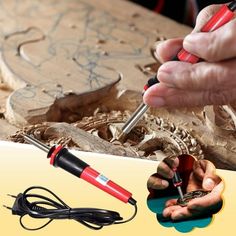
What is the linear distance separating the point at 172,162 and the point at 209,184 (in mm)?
66

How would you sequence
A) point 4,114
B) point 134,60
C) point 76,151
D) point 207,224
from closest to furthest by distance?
point 207,224
point 76,151
point 4,114
point 134,60

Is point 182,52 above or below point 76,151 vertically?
above

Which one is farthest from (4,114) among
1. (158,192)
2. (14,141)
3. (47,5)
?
(47,5)

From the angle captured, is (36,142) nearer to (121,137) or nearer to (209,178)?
(121,137)

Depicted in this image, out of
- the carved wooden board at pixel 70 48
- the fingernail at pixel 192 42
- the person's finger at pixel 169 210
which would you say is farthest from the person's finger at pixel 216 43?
the carved wooden board at pixel 70 48

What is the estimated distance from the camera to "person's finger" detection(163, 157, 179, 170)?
80 centimetres

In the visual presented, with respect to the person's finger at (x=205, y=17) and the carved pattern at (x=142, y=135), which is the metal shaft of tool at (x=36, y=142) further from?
the person's finger at (x=205, y=17)

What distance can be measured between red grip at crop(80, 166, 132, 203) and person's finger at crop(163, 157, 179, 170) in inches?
3.1

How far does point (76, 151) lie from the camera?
0.85 m

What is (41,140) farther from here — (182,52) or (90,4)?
(90,4)

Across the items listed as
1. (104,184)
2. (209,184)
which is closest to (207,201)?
(209,184)

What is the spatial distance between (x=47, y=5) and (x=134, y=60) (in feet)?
1.16

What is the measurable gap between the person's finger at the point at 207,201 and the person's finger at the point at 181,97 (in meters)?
0.14

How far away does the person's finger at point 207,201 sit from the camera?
0.74 metres
